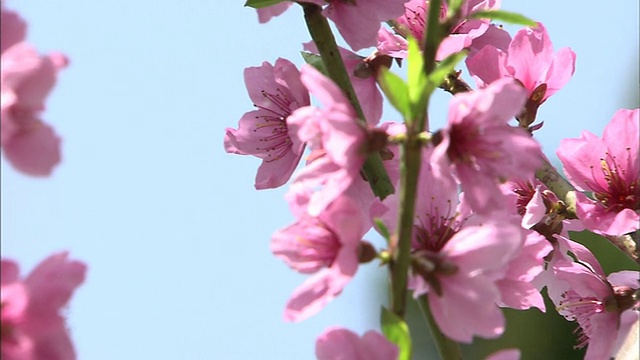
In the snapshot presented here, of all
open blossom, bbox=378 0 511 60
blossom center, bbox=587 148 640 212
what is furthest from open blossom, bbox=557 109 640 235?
open blossom, bbox=378 0 511 60

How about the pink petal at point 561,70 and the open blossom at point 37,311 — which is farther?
the pink petal at point 561,70

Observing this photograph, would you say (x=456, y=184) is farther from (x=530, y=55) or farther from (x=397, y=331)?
(x=530, y=55)

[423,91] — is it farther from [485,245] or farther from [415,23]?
[415,23]

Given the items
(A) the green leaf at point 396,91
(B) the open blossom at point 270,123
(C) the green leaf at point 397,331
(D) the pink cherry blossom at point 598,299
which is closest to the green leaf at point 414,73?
(A) the green leaf at point 396,91

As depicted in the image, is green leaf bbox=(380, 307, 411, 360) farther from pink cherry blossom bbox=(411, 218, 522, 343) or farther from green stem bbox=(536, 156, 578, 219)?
green stem bbox=(536, 156, 578, 219)

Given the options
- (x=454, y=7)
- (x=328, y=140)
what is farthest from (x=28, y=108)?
(x=454, y=7)

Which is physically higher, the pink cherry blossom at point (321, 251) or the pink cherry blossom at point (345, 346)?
the pink cherry blossom at point (321, 251)

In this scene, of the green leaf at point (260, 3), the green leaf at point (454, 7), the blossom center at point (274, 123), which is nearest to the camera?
the green leaf at point (454, 7)

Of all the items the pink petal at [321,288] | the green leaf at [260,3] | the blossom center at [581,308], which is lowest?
the blossom center at [581,308]

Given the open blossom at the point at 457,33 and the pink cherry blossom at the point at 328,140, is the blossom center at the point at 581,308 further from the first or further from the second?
the pink cherry blossom at the point at 328,140
